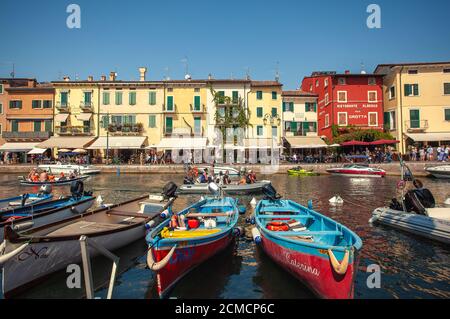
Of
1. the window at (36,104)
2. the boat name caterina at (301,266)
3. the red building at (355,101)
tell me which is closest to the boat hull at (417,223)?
the boat name caterina at (301,266)

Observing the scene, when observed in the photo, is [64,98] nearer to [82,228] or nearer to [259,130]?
[259,130]

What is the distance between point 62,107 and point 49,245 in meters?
45.2

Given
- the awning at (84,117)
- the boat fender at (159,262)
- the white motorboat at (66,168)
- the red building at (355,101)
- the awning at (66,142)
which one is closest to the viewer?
the boat fender at (159,262)

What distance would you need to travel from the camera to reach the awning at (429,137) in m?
39.9

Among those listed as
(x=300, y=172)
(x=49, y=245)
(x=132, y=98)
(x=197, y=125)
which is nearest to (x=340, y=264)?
(x=49, y=245)

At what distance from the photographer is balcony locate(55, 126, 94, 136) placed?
4615cm

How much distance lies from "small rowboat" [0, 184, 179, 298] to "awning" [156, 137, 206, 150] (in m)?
33.1

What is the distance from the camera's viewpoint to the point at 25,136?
4631cm

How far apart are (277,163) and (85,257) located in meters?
38.6

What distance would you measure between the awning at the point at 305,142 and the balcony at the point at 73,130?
99.4 feet

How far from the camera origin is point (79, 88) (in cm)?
4678

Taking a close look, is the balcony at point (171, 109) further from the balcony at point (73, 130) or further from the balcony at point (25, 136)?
the balcony at point (25, 136)

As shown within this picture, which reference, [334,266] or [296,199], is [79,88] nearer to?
[296,199]
